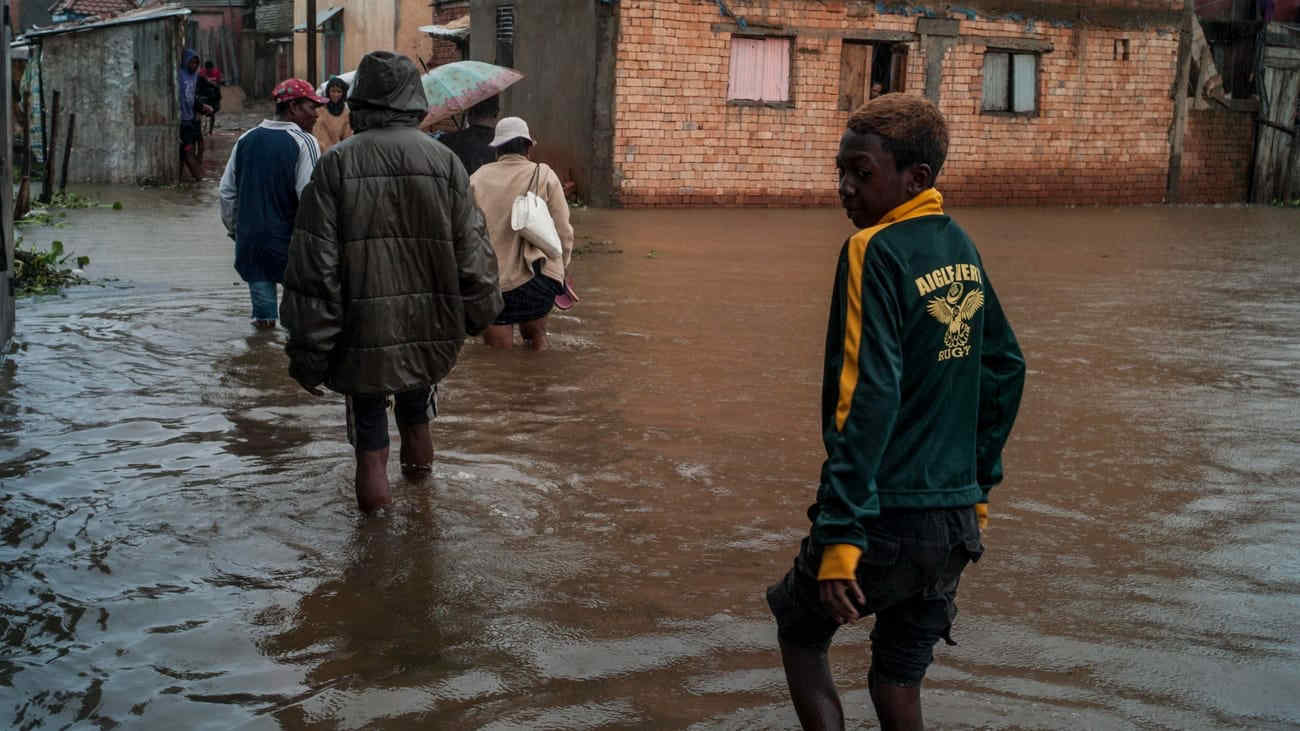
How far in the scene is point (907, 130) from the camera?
2.58 metres

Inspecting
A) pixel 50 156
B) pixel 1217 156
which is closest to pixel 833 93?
pixel 1217 156

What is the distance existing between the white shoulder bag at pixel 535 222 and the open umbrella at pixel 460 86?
5022 millimetres

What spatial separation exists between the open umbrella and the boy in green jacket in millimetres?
9846

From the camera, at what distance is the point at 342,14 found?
112 ft

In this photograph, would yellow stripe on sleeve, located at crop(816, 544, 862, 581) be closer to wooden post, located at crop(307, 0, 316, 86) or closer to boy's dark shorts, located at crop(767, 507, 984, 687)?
boy's dark shorts, located at crop(767, 507, 984, 687)

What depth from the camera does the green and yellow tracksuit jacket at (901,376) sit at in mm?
2471

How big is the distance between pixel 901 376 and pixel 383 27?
105 feet

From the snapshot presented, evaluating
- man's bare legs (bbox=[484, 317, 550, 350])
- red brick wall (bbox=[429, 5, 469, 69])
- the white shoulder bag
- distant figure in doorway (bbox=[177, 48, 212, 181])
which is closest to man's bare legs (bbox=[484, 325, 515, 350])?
man's bare legs (bbox=[484, 317, 550, 350])

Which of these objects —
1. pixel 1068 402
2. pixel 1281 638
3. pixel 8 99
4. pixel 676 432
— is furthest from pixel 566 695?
pixel 8 99

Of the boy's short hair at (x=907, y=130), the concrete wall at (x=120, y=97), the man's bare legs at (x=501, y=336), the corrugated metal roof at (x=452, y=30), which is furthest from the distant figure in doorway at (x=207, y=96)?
the boy's short hair at (x=907, y=130)

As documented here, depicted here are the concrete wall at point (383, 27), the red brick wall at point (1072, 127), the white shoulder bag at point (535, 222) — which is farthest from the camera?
the concrete wall at point (383, 27)

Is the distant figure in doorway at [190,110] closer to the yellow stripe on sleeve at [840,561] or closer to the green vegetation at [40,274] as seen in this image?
the green vegetation at [40,274]

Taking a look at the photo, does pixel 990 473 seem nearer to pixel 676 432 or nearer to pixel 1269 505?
pixel 1269 505

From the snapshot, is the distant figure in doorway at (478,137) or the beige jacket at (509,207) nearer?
the beige jacket at (509,207)
